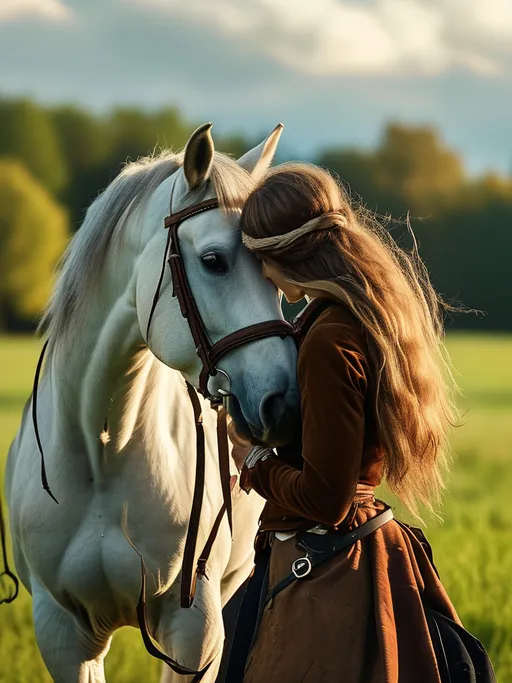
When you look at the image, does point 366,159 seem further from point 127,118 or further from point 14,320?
point 14,320

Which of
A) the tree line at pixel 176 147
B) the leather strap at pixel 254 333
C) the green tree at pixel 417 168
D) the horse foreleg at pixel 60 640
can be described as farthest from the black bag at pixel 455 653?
the green tree at pixel 417 168

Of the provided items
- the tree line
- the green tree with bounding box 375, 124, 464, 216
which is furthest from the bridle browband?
the green tree with bounding box 375, 124, 464, 216

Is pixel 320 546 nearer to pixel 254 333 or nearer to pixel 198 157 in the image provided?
pixel 254 333

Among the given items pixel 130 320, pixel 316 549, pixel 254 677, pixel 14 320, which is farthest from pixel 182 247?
pixel 14 320

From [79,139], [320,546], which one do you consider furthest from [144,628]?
[79,139]

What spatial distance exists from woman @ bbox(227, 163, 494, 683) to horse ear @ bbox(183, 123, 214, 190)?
0.34 m

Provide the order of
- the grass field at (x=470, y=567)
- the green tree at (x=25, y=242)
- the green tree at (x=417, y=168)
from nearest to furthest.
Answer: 1. the grass field at (x=470, y=567)
2. the green tree at (x=25, y=242)
3. the green tree at (x=417, y=168)

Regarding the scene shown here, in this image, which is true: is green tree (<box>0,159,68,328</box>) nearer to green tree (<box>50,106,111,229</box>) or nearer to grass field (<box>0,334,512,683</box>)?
green tree (<box>50,106,111,229</box>)

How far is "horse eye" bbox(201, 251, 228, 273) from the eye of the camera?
2.91 metres

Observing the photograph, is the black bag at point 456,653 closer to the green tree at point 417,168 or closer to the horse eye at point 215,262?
the horse eye at point 215,262

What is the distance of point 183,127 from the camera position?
298 ft

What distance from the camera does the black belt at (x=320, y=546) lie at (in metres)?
2.49

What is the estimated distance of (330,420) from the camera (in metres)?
2.33

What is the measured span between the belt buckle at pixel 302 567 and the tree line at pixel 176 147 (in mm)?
51350
